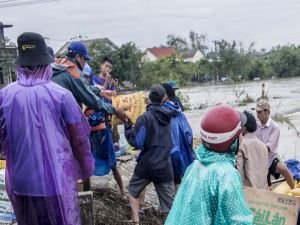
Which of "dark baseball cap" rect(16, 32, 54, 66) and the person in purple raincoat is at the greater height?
"dark baseball cap" rect(16, 32, 54, 66)

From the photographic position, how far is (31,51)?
3072 mm

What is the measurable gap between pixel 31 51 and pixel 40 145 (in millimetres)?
605

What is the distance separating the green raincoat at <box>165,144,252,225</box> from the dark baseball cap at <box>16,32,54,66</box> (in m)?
1.18

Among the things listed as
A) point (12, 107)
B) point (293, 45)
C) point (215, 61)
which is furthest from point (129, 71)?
point (293, 45)

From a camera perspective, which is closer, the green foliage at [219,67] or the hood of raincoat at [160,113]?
the hood of raincoat at [160,113]

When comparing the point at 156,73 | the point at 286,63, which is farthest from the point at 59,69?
the point at 286,63

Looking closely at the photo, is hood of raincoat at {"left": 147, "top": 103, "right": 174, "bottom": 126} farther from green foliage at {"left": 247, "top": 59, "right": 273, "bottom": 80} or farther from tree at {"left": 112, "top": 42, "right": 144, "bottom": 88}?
green foliage at {"left": 247, "top": 59, "right": 273, "bottom": 80}

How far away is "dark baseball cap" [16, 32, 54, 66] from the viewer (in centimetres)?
307

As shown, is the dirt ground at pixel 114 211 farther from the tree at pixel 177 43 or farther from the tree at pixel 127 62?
the tree at pixel 177 43

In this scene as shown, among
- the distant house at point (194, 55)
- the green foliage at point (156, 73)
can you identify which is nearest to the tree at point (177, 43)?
the distant house at point (194, 55)

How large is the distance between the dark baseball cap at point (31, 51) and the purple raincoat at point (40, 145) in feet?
0.15

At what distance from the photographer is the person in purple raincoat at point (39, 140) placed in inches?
116

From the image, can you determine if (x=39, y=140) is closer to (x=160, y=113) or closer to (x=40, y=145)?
(x=40, y=145)

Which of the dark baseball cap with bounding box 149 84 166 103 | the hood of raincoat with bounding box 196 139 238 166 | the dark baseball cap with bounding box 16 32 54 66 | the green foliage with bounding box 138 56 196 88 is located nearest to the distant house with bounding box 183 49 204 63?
the green foliage with bounding box 138 56 196 88
